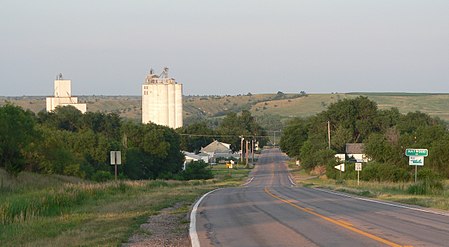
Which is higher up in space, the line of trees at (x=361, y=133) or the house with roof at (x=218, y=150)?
the line of trees at (x=361, y=133)

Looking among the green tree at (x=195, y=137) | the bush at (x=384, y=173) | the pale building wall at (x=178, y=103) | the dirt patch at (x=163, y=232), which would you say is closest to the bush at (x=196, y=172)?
the bush at (x=384, y=173)

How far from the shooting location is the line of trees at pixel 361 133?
80.7 metres

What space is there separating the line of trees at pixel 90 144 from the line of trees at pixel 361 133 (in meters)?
21.0

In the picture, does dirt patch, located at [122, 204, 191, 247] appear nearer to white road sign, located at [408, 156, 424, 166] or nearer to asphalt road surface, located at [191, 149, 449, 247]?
asphalt road surface, located at [191, 149, 449, 247]

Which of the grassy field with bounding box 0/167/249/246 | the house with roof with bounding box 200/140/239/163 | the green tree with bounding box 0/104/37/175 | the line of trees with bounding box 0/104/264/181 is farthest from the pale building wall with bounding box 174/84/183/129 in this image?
the grassy field with bounding box 0/167/249/246

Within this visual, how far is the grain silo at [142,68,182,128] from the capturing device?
137 meters

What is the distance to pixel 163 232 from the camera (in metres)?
18.6

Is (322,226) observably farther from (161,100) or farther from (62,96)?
(62,96)

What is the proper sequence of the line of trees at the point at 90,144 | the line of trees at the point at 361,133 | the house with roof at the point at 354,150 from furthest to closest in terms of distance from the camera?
1. the house with roof at the point at 354,150
2. the line of trees at the point at 361,133
3. the line of trees at the point at 90,144

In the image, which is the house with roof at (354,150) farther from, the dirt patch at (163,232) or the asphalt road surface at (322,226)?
the dirt patch at (163,232)

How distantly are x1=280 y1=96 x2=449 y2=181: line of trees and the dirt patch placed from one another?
160 feet

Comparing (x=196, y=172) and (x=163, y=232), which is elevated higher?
(x=163, y=232)

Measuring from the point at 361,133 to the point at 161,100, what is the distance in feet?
127

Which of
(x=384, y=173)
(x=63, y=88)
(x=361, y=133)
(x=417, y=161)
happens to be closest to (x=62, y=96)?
(x=63, y=88)
